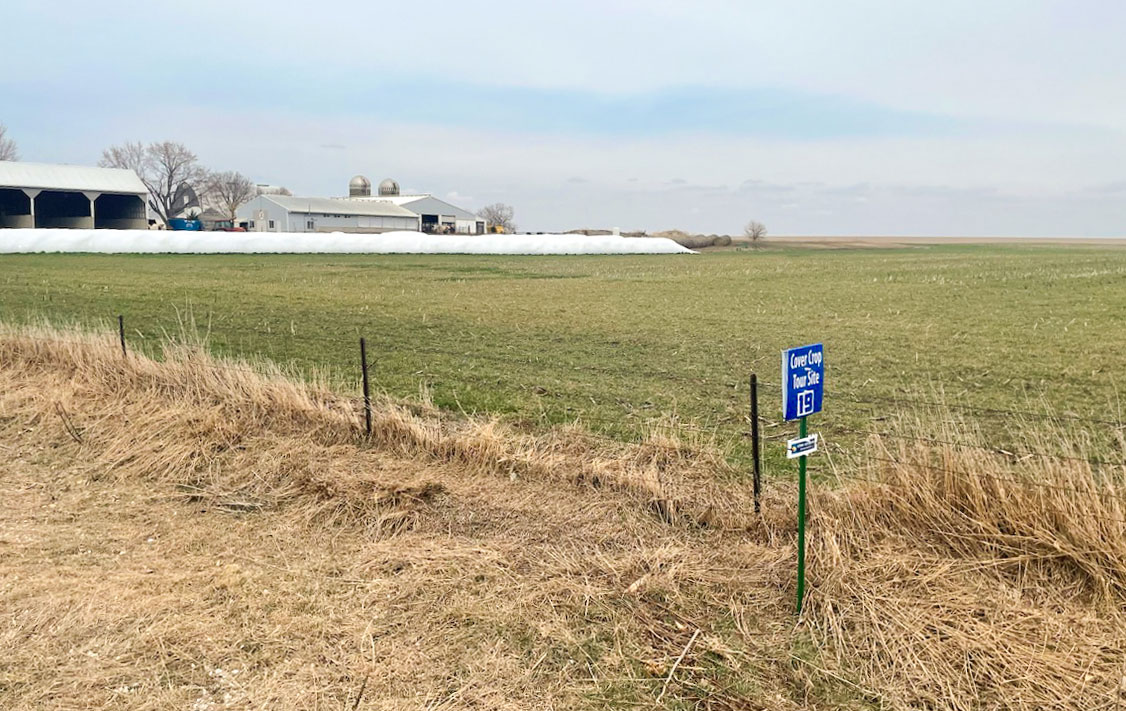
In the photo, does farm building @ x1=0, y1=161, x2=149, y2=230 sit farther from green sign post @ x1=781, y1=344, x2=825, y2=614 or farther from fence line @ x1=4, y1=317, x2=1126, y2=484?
green sign post @ x1=781, y1=344, x2=825, y2=614

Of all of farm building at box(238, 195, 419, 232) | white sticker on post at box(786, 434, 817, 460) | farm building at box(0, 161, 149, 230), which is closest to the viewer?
white sticker on post at box(786, 434, 817, 460)

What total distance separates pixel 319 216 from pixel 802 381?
278 feet

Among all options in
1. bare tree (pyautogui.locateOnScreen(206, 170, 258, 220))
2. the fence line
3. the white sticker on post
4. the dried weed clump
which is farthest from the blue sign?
bare tree (pyautogui.locateOnScreen(206, 170, 258, 220))

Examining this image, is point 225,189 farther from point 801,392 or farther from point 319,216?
point 801,392

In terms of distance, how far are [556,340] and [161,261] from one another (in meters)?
31.5

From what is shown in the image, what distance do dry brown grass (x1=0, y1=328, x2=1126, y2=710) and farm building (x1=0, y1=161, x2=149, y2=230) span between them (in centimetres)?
7529

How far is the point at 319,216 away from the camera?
83.8 metres

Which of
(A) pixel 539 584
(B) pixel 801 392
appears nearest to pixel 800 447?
(B) pixel 801 392

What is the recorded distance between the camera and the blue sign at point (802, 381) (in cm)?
417

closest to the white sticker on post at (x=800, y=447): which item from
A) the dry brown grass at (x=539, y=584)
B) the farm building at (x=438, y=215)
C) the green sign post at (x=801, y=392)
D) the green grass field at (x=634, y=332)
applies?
the green sign post at (x=801, y=392)

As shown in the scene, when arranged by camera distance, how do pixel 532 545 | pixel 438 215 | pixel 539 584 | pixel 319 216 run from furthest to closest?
pixel 438 215, pixel 319 216, pixel 532 545, pixel 539 584

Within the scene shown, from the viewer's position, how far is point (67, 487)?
21.2ft

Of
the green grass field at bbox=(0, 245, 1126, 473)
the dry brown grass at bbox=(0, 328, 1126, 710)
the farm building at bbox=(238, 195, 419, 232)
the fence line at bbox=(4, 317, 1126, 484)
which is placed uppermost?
the farm building at bbox=(238, 195, 419, 232)

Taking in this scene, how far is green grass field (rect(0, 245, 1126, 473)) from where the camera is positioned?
9.96 m
